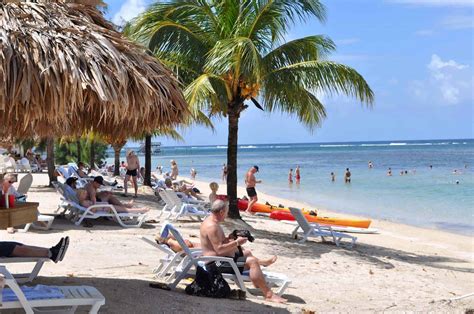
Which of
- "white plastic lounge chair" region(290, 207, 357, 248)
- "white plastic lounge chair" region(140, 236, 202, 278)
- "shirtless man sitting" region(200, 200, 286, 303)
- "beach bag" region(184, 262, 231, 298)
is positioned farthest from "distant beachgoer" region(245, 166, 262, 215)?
"beach bag" region(184, 262, 231, 298)

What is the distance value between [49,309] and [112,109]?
5.51ft

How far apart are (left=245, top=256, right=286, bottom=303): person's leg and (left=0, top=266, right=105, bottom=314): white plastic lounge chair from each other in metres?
1.78

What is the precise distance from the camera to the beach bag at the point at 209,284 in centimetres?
578

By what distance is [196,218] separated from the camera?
42.0 ft

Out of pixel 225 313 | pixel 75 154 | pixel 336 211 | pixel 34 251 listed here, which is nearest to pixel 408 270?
pixel 225 313

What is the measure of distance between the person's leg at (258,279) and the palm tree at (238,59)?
4.87m

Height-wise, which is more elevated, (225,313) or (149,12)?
(149,12)

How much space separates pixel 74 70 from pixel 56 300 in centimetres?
168

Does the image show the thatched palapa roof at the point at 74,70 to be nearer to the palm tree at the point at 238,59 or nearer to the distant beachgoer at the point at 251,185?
the palm tree at the point at 238,59

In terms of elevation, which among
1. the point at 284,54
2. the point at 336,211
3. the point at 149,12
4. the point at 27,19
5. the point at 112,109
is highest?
the point at 149,12

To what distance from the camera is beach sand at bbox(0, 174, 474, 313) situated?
18.7 feet

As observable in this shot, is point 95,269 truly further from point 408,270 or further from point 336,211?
point 336,211

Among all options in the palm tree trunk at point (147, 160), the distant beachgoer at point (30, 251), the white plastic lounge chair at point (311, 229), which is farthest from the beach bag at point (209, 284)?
the palm tree trunk at point (147, 160)

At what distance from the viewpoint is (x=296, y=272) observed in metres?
8.02
